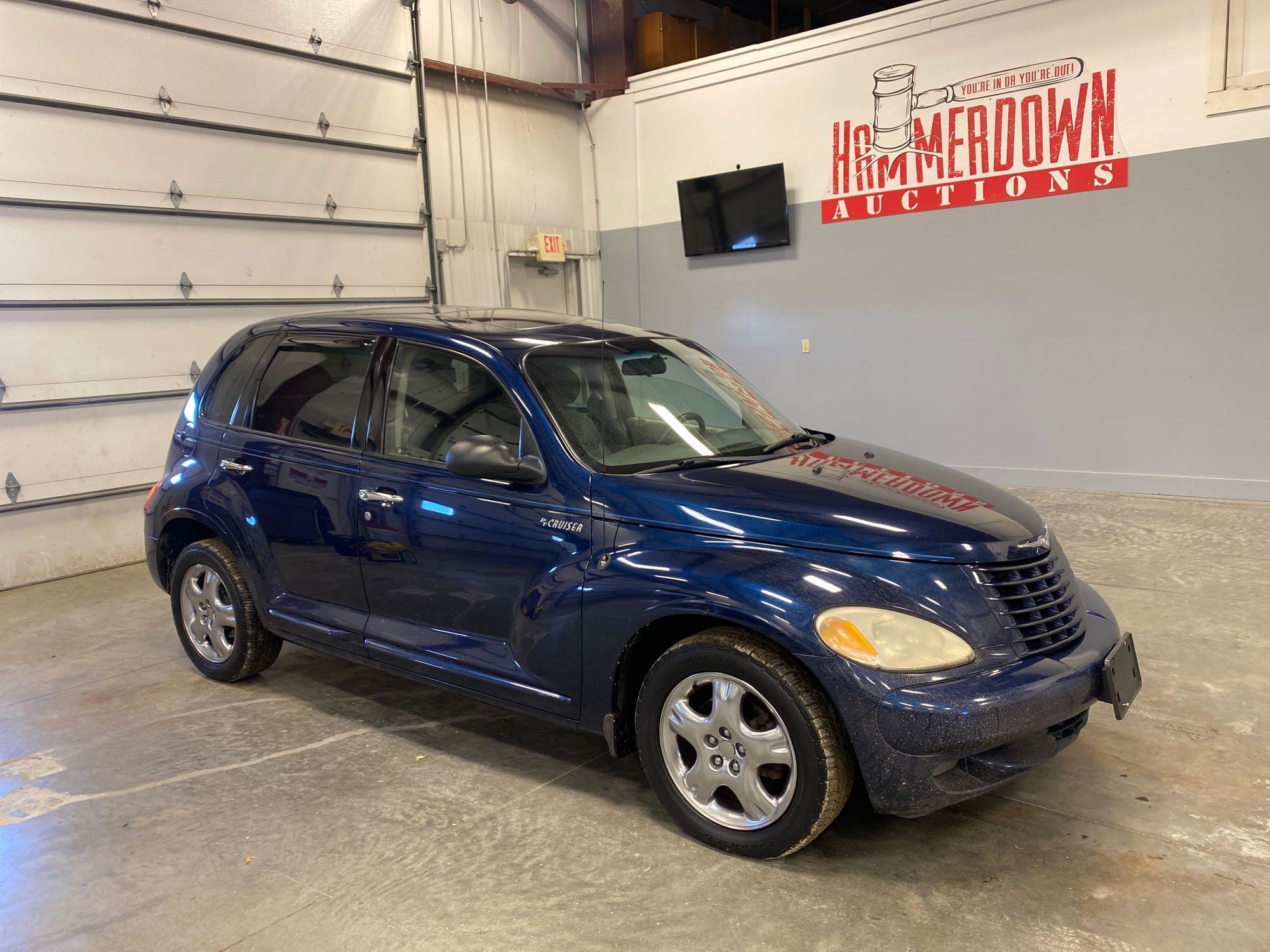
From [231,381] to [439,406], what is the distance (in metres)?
1.35

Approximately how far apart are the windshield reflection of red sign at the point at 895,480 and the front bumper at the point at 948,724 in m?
0.54

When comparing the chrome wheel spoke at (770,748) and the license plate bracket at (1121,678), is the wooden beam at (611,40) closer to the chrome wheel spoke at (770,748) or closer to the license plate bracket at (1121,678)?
the license plate bracket at (1121,678)

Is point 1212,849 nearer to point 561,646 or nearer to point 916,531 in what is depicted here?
point 916,531

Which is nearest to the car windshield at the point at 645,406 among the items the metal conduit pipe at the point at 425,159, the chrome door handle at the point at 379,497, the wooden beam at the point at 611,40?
the chrome door handle at the point at 379,497

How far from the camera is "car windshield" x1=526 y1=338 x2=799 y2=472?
312 cm

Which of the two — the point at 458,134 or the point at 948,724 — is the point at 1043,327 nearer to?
the point at 458,134

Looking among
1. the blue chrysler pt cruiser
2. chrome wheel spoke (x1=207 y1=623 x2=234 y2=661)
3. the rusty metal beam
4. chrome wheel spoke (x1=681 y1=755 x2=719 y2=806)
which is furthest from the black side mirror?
the rusty metal beam

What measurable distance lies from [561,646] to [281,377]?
1881 mm

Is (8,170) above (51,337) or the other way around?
above

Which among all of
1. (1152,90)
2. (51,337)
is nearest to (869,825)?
(51,337)

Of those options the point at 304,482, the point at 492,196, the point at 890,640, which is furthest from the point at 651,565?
the point at 492,196

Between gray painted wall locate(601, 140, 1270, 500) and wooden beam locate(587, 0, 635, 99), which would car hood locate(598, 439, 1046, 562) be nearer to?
gray painted wall locate(601, 140, 1270, 500)

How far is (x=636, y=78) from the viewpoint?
10.5 m

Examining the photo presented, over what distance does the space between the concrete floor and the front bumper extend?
0.32m
